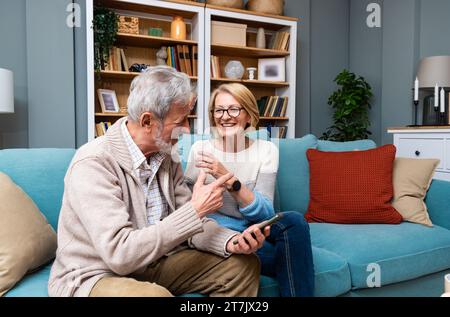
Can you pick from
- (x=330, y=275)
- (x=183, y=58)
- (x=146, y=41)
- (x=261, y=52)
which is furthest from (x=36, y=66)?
(x=330, y=275)

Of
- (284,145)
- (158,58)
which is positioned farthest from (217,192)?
(158,58)

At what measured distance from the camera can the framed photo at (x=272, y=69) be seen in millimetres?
3943

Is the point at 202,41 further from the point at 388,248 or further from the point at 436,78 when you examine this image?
the point at 388,248

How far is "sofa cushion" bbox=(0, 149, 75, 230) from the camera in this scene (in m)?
1.51

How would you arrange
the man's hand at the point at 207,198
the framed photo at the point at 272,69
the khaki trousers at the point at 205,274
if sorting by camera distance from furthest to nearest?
the framed photo at the point at 272,69 < the khaki trousers at the point at 205,274 < the man's hand at the point at 207,198

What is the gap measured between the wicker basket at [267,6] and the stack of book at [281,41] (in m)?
0.21

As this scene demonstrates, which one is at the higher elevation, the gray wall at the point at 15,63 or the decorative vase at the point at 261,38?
the decorative vase at the point at 261,38

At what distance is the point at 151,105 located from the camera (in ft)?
3.82

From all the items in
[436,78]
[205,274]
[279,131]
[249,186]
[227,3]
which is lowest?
[205,274]

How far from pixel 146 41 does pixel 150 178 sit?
2579 mm

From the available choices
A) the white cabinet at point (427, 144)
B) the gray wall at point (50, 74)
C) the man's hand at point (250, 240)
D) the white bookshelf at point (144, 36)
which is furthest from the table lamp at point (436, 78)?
the gray wall at point (50, 74)

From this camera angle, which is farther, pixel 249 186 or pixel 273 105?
pixel 273 105

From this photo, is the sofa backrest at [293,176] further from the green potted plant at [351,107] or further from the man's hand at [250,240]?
the green potted plant at [351,107]

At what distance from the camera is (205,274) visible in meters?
1.25
